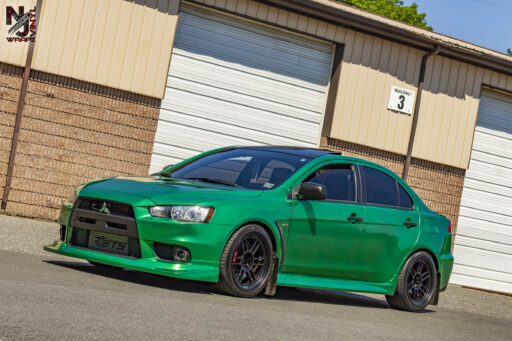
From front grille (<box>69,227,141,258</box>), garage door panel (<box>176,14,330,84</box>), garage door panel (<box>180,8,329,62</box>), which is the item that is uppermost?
garage door panel (<box>180,8,329,62</box>)

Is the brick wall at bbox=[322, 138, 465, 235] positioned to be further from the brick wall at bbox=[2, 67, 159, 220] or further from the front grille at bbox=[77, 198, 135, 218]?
the front grille at bbox=[77, 198, 135, 218]

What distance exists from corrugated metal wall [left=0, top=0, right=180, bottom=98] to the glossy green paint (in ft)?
21.5

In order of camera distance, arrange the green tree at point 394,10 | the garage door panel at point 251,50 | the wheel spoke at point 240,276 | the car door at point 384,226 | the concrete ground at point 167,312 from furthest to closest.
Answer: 1. the green tree at point 394,10
2. the garage door panel at point 251,50
3. the car door at point 384,226
4. the wheel spoke at point 240,276
5. the concrete ground at point 167,312

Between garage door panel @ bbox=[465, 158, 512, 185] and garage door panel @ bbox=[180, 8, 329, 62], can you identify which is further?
garage door panel @ bbox=[465, 158, 512, 185]

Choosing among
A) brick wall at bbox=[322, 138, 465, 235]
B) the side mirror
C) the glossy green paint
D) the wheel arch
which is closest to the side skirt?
the glossy green paint

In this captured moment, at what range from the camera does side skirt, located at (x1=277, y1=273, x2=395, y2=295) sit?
26.5ft

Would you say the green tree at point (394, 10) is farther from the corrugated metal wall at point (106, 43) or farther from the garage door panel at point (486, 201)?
the corrugated metal wall at point (106, 43)

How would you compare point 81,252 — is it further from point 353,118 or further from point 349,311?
point 353,118

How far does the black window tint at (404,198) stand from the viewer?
967 cm

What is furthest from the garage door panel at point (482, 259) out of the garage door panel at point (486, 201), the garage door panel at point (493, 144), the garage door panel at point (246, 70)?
the garage door panel at point (246, 70)

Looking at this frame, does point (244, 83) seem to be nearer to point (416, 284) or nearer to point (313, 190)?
point (416, 284)

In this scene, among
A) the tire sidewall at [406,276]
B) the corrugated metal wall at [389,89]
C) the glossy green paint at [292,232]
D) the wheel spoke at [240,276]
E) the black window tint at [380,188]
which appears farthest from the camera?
the corrugated metal wall at [389,89]

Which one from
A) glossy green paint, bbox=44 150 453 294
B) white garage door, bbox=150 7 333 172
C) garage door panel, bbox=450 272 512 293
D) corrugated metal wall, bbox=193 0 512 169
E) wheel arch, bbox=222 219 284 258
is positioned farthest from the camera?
garage door panel, bbox=450 272 512 293
